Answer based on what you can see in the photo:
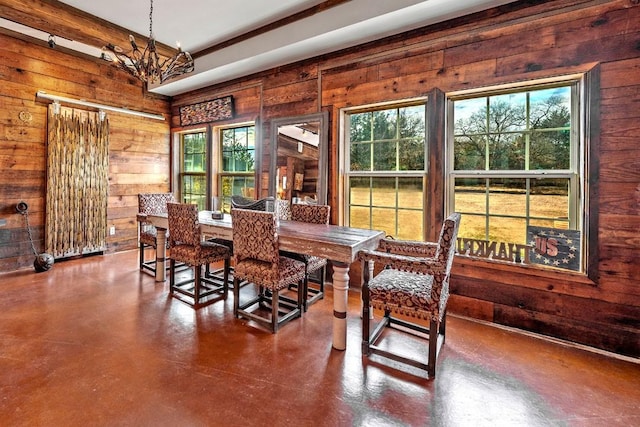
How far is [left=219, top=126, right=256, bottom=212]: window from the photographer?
4.81 metres

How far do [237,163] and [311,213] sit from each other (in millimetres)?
2143

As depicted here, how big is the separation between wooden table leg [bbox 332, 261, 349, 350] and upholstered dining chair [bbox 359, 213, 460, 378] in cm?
15

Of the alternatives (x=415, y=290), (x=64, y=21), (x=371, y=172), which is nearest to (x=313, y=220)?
(x=371, y=172)

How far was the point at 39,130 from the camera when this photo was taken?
418cm

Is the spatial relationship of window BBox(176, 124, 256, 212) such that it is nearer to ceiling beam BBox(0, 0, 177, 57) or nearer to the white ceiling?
the white ceiling

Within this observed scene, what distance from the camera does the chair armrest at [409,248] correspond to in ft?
8.11

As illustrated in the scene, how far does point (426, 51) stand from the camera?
10.1ft

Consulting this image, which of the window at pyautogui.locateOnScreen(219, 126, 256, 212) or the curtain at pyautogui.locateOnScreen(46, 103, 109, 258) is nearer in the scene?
the curtain at pyautogui.locateOnScreen(46, 103, 109, 258)

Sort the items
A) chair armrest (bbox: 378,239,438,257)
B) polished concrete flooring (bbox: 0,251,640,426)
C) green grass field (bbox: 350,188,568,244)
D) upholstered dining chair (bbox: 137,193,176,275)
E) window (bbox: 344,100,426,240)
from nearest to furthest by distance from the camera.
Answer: polished concrete flooring (bbox: 0,251,640,426)
chair armrest (bbox: 378,239,438,257)
green grass field (bbox: 350,188,568,244)
window (bbox: 344,100,426,240)
upholstered dining chair (bbox: 137,193,176,275)

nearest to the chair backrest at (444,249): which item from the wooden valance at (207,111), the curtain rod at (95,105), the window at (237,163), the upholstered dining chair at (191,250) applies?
the upholstered dining chair at (191,250)

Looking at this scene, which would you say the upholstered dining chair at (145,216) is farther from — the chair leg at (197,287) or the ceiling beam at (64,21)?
the ceiling beam at (64,21)

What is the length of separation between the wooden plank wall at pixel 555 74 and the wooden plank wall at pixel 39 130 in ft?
13.2

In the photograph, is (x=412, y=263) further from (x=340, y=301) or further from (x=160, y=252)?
(x=160, y=252)

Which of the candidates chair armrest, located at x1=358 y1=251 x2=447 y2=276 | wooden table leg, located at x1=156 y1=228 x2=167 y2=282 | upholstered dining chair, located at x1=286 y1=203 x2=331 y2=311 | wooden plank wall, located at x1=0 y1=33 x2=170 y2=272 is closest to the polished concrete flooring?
upholstered dining chair, located at x1=286 y1=203 x2=331 y2=311
